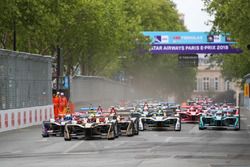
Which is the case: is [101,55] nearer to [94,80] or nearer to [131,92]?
[94,80]

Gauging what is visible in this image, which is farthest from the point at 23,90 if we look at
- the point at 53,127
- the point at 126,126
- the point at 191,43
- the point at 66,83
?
the point at 191,43

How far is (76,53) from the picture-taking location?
214ft

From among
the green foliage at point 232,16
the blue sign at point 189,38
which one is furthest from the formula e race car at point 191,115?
the blue sign at point 189,38

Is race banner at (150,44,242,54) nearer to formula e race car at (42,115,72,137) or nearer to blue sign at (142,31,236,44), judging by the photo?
blue sign at (142,31,236,44)

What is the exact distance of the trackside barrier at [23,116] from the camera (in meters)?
32.2

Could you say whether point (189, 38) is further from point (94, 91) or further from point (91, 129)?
point (91, 129)

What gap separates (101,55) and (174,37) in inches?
335

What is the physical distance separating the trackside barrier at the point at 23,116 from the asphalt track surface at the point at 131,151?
4.31 meters

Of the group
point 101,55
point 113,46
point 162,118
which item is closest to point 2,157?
point 162,118

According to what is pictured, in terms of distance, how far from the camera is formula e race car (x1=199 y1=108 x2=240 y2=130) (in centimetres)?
3234

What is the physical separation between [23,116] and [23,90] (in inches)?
72.4

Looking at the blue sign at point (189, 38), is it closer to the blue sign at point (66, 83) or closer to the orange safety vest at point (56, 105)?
the blue sign at point (66, 83)

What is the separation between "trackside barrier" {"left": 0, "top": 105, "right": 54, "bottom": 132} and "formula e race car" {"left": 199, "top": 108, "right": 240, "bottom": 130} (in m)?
7.80

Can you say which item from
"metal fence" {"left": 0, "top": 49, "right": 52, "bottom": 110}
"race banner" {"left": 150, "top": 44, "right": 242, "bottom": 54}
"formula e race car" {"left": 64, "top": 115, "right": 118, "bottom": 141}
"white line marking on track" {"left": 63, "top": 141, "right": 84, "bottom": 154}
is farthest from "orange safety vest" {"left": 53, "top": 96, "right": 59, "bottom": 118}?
"race banner" {"left": 150, "top": 44, "right": 242, "bottom": 54}
